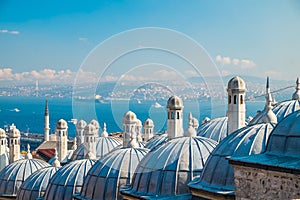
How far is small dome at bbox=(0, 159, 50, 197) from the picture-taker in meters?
21.3

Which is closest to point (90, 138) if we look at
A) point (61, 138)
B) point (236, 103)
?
point (61, 138)

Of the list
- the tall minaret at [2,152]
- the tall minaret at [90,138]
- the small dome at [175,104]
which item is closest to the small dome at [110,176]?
the small dome at [175,104]

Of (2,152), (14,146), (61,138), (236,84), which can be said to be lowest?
(2,152)

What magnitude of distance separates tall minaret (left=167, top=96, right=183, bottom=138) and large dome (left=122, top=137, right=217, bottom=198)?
2.17m

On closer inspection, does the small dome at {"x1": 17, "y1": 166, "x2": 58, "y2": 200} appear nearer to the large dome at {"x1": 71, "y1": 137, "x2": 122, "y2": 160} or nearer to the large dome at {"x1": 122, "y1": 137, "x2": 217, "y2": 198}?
the large dome at {"x1": 71, "y1": 137, "x2": 122, "y2": 160}

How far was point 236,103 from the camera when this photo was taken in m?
15.5

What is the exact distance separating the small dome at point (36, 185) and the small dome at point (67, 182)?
1529 millimetres

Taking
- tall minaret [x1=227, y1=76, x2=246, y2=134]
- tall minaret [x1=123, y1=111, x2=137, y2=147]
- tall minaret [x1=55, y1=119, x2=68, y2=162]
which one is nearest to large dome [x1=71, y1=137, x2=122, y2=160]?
tall minaret [x1=55, y1=119, x2=68, y2=162]

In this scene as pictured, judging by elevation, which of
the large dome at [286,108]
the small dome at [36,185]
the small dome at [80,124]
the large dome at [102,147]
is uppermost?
the large dome at [286,108]

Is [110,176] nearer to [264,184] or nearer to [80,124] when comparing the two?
[264,184]

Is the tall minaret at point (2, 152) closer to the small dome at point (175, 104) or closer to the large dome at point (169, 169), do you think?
the small dome at point (175, 104)

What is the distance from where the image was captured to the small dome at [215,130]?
795 inches

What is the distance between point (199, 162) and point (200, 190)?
1.86 metres

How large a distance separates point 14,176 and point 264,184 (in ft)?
47.2
